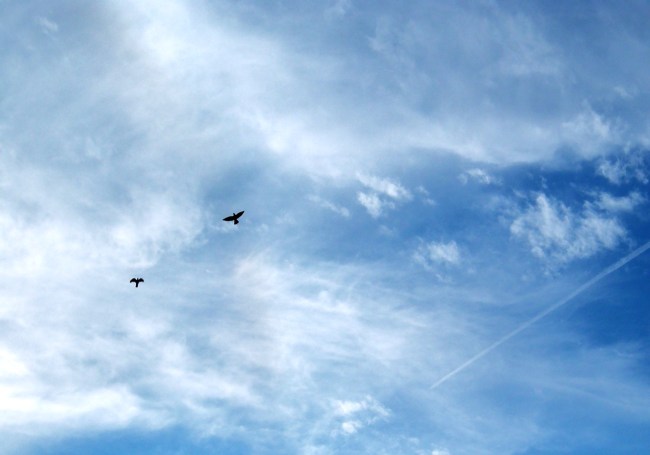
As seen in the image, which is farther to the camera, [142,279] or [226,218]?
[142,279]

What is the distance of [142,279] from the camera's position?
139250 mm

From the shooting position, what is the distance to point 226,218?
118250 millimetres

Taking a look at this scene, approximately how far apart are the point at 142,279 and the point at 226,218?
34.9 meters
